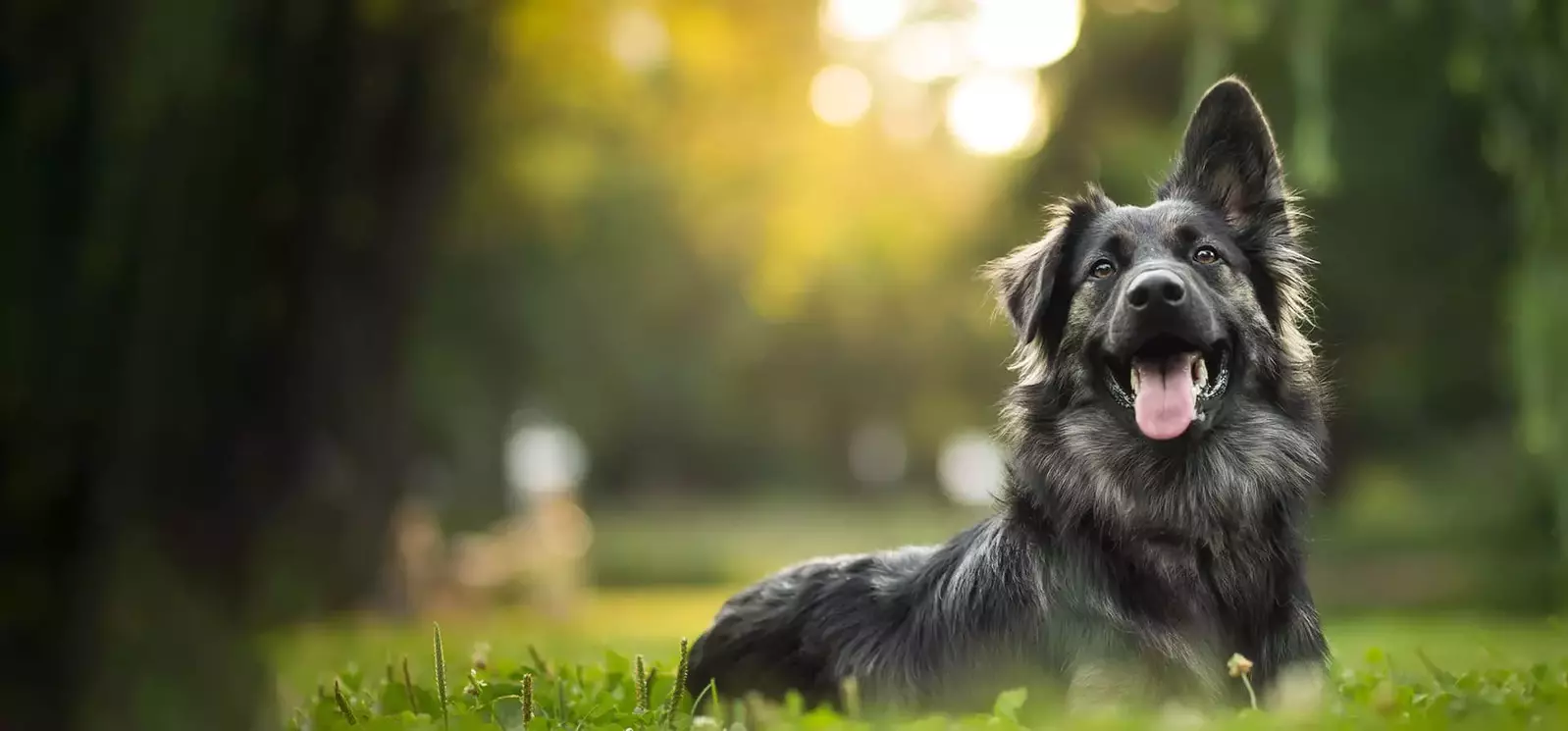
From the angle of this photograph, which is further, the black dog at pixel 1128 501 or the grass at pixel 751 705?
the black dog at pixel 1128 501

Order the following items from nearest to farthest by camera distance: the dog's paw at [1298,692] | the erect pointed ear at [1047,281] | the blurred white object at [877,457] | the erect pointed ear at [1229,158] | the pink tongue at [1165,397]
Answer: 1. the dog's paw at [1298,692]
2. the pink tongue at [1165,397]
3. the erect pointed ear at [1047,281]
4. the erect pointed ear at [1229,158]
5. the blurred white object at [877,457]

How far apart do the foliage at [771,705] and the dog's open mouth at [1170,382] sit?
828 mm

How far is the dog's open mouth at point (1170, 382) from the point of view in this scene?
4488 mm

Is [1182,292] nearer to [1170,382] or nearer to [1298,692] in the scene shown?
[1170,382]

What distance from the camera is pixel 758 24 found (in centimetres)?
1764

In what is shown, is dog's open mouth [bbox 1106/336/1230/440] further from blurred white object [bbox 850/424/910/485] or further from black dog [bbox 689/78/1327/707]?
blurred white object [bbox 850/424/910/485]

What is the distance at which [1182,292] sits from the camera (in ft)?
14.4

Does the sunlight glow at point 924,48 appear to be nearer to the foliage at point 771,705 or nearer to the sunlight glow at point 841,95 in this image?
the sunlight glow at point 841,95

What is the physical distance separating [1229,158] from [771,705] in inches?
104

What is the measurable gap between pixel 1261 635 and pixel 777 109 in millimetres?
17004

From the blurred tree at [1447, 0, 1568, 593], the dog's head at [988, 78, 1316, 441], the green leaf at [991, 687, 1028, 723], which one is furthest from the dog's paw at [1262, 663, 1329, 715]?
the blurred tree at [1447, 0, 1568, 593]

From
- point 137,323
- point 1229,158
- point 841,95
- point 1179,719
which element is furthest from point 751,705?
point 841,95

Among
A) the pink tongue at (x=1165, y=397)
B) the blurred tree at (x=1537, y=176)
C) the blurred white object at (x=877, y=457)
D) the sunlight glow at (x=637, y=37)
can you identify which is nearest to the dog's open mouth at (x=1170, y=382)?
the pink tongue at (x=1165, y=397)

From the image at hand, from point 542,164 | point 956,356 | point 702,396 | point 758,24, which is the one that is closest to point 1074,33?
point 758,24
